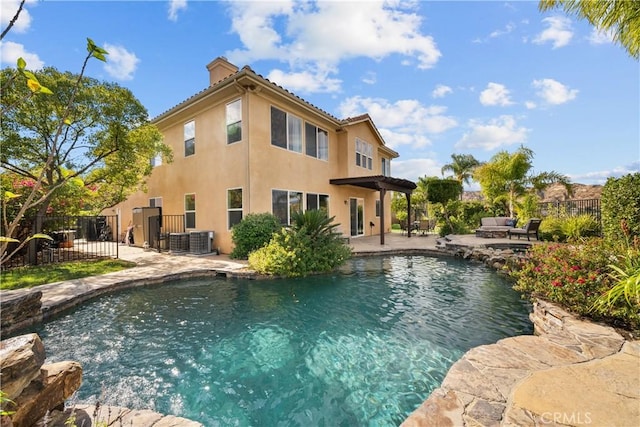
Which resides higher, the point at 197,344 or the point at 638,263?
the point at 638,263

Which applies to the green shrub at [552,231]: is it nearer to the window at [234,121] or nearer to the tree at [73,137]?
the window at [234,121]

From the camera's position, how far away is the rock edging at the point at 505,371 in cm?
231

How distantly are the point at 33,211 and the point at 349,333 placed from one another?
39.1 ft

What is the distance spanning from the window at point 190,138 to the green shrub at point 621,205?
15.8 m

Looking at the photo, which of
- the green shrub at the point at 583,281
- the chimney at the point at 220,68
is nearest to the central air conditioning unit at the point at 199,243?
the chimney at the point at 220,68

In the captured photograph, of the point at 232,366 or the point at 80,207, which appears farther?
the point at 80,207

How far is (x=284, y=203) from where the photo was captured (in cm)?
1242

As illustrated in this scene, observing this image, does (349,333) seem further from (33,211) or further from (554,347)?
(33,211)

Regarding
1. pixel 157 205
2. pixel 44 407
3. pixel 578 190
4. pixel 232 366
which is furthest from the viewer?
pixel 578 190

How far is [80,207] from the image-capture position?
12.0m

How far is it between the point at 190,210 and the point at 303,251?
24.9 feet

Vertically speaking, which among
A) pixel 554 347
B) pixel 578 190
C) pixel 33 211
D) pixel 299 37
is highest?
pixel 299 37

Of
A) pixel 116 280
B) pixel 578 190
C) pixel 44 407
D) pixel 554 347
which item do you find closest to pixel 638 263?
pixel 554 347

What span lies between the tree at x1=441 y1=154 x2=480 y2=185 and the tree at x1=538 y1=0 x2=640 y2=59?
90.0ft
